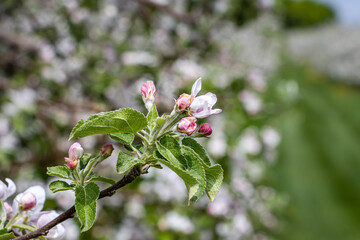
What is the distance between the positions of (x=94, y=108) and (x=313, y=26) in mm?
23847

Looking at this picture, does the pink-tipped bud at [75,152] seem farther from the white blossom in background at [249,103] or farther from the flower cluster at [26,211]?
the white blossom in background at [249,103]

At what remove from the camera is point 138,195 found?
2.09 metres

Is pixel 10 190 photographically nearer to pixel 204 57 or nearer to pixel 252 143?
pixel 204 57

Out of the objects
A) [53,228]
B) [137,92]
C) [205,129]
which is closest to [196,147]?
[205,129]

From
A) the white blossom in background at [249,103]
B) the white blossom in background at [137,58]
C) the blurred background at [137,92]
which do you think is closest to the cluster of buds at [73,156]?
the blurred background at [137,92]

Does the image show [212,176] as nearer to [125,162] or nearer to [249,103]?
[125,162]

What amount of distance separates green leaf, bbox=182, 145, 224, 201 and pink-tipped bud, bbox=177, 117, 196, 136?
3 centimetres

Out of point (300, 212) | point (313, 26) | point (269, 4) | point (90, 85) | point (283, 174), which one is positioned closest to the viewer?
point (90, 85)

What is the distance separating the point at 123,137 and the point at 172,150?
0.26ft

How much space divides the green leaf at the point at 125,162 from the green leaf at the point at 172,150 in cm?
3

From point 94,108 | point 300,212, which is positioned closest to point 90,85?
point 94,108

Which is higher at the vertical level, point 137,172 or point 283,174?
point 283,174

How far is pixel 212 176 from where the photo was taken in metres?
0.58

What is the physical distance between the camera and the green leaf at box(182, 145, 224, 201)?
0.56 meters
